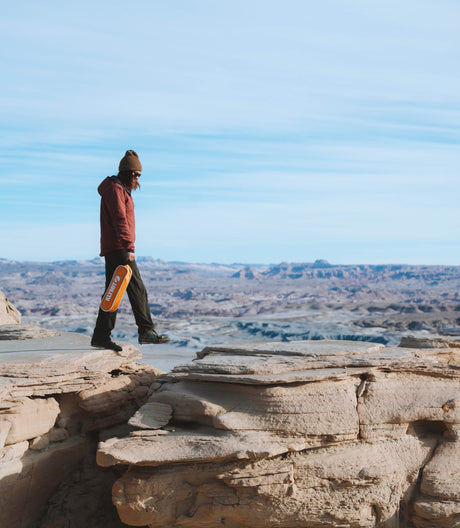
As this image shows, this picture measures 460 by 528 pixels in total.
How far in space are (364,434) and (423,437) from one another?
2.62ft

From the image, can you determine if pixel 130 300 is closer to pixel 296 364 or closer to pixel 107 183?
pixel 107 183

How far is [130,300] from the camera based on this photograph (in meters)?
7.28

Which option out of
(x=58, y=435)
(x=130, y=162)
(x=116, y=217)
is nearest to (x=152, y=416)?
(x=58, y=435)

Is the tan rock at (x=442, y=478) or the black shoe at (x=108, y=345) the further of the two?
the black shoe at (x=108, y=345)

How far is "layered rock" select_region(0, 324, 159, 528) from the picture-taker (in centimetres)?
617

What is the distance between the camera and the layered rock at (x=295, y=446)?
5852mm

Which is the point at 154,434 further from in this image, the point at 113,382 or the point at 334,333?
the point at 334,333

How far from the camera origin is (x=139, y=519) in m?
5.93

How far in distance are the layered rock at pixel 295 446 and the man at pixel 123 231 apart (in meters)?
1.03

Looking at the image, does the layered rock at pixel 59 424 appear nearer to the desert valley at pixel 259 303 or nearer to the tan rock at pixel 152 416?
the tan rock at pixel 152 416

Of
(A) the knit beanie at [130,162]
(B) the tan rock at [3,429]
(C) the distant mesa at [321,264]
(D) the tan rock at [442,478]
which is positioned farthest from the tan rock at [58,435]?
(C) the distant mesa at [321,264]

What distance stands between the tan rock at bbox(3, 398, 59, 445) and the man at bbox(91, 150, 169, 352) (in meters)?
1.26

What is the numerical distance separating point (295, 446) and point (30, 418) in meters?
2.79

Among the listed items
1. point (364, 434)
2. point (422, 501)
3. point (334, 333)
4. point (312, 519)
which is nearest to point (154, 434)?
point (312, 519)
